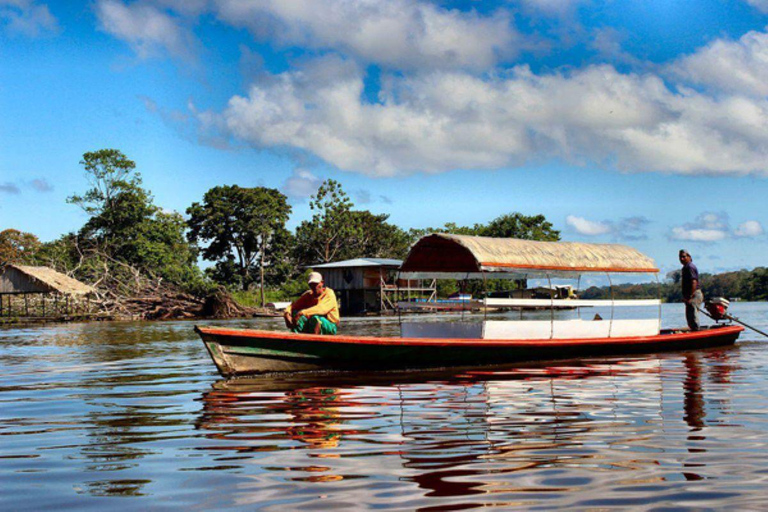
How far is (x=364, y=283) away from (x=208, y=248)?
1697cm

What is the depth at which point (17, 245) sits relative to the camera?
6219 centimetres

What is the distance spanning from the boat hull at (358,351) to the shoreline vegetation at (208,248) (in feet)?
107

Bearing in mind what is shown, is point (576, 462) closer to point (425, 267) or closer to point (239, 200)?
point (425, 267)

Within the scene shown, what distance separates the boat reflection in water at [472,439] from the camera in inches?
174

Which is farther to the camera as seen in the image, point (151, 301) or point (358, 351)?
point (151, 301)

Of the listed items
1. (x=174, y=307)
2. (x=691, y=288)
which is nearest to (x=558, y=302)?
(x=691, y=288)

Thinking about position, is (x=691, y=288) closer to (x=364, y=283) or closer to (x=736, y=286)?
(x=364, y=283)

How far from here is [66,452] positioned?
5812mm

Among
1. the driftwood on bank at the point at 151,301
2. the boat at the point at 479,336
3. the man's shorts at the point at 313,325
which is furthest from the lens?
the driftwood on bank at the point at 151,301

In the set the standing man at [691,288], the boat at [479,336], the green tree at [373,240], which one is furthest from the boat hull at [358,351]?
the green tree at [373,240]

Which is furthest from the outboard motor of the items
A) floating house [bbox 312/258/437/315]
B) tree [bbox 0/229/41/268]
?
tree [bbox 0/229/41/268]

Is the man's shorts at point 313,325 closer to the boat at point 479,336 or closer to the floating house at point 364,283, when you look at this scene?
the boat at point 479,336

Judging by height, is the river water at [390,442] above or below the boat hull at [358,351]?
below

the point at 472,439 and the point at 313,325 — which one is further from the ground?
the point at 313,325
